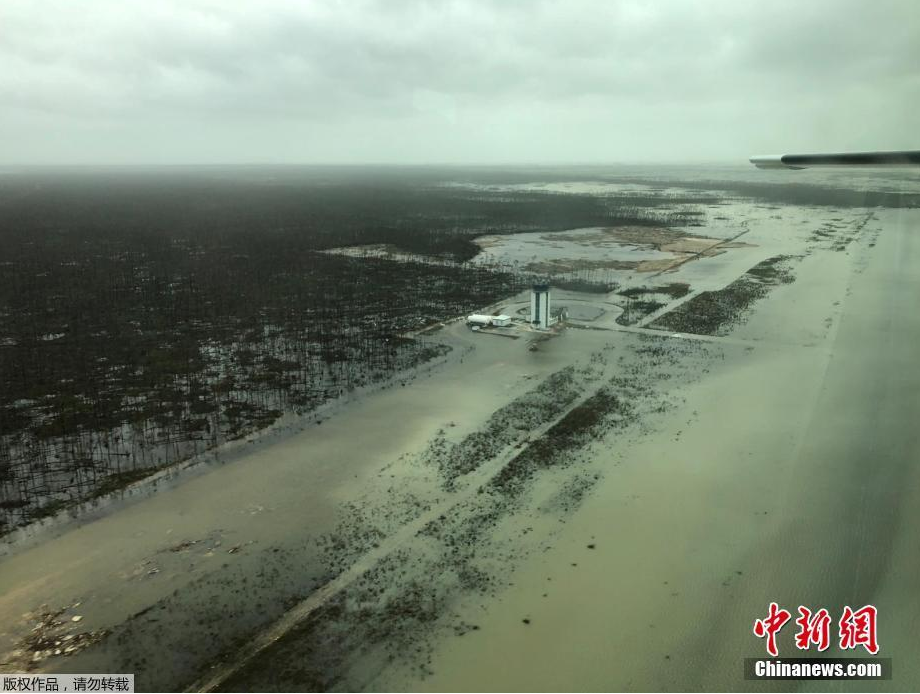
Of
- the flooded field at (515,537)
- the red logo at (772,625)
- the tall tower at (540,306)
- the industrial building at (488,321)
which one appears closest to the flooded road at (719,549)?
the flooded field at (515,537)

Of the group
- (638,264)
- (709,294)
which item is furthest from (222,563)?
(638,264)

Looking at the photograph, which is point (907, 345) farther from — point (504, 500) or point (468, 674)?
point (468, 674)

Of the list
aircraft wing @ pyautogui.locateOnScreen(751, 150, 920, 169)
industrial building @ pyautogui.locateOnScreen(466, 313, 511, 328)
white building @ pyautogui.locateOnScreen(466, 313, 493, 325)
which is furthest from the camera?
white building @ pyautogui.locateOnScreen(466, 313, 493, 325)

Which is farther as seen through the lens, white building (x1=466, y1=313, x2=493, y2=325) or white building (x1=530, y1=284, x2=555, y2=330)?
white building (x1=466, y1=313, x2=493, y2=325)

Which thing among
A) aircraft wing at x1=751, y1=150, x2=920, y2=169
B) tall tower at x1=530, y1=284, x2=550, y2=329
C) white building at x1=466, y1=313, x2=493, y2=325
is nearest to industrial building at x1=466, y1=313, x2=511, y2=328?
white building at x1=466, y1=313, x2=493, y2=325

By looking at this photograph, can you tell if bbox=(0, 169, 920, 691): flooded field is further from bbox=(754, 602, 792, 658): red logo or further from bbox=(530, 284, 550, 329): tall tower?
bbox=(530, 284, 550, 329): tall tower

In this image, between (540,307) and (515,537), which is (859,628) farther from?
(540,307)
